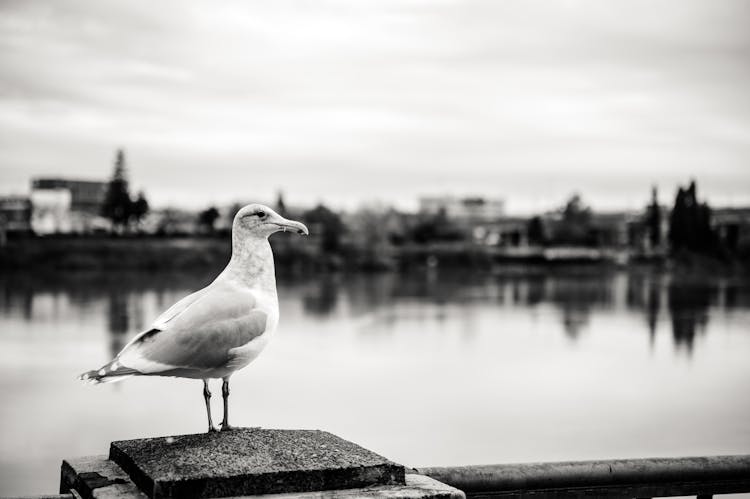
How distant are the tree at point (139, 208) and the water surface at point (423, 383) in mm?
51267

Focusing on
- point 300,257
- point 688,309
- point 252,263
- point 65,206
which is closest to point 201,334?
point 252,263

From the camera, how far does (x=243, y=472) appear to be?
11.3 ft

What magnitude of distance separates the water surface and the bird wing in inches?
470

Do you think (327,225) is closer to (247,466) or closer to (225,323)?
(225,323)

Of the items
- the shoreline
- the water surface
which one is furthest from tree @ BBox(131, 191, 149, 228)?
the water surface

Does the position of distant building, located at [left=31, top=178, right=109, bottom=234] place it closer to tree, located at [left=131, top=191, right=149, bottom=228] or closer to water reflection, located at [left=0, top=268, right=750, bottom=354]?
tree, located at [left=131, top=191, right=149, bottom=228]

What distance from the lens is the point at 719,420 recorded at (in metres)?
22.0

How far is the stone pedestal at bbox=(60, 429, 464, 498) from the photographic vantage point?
3.42 m

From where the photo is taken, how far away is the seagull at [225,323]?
431 centimetres

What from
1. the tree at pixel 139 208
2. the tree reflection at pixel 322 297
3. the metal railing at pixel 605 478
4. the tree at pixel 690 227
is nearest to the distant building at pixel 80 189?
the tree at pixel 139 208

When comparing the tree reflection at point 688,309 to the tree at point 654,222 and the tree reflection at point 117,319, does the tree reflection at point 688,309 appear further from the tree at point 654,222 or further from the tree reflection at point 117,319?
the tree at point 654,222

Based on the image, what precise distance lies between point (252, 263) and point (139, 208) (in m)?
108

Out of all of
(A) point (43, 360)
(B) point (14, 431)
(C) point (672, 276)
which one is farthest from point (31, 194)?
(B) point (14, 431)

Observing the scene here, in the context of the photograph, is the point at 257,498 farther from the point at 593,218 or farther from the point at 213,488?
the point at 593,218
